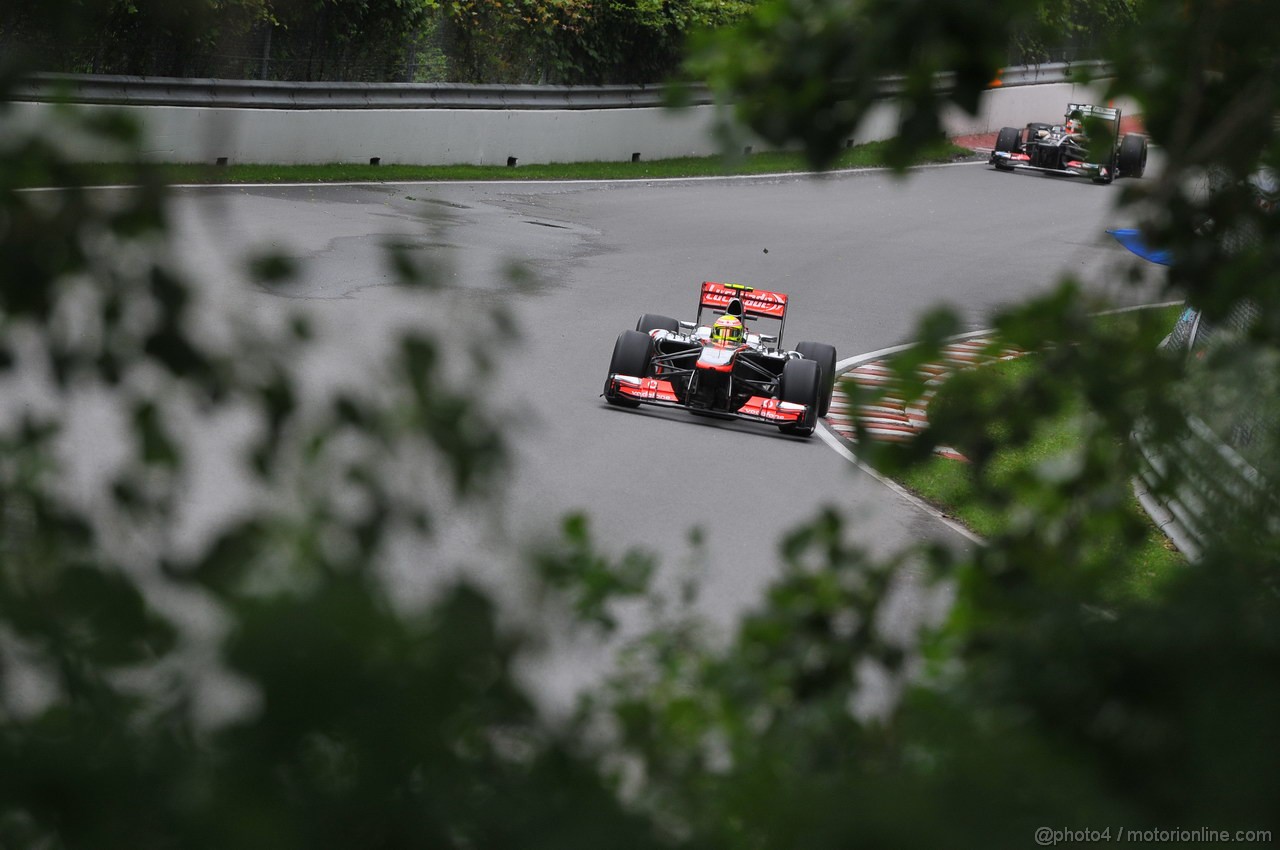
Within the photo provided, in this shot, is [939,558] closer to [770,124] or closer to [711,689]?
[711,689]

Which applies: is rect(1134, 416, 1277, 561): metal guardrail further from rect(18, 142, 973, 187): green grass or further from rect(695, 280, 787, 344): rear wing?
rect(18, 142, 973, 187): green grass

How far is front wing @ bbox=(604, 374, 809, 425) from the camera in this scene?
12.0m

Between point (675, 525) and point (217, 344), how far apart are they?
742cm

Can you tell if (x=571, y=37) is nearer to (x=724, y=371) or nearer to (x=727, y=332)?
(x=727, y=332)

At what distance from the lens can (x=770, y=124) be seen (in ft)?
6.97

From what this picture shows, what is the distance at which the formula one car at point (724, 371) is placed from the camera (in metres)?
12.0

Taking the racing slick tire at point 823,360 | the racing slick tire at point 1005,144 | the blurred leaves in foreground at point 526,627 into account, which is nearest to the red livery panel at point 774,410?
the racing slick tire at point 823,360

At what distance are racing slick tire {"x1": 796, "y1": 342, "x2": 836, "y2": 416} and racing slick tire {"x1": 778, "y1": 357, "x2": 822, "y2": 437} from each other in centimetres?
71

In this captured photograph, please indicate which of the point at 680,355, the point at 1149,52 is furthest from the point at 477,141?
the point at 1149,52

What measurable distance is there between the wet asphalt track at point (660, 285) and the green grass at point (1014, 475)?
0.48 ft

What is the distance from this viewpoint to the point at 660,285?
17891 millimetres

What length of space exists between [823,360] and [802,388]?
3.39ft

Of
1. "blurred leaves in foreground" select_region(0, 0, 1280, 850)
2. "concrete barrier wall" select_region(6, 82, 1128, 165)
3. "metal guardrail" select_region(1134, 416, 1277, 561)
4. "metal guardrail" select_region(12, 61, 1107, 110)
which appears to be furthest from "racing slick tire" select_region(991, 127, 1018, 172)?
"blurred leaves in foreground" select_region(0, 0, 1280, 850)

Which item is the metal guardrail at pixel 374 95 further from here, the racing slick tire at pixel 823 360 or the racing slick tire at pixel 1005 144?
the racing slick tire at pixel 1005 144
